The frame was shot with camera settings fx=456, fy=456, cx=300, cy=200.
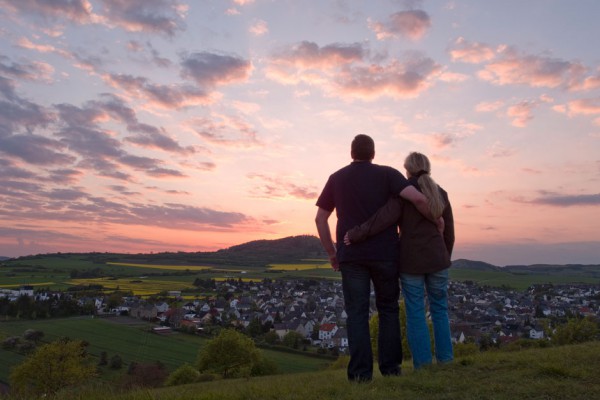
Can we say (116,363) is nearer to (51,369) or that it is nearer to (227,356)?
(51,369)

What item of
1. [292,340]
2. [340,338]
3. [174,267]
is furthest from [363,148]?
[174,267]

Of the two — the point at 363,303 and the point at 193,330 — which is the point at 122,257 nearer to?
the point at 193,330

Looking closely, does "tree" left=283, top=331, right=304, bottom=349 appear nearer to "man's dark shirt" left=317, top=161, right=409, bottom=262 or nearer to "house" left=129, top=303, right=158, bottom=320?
"house" left=129, top=303, right=158, bottom=320

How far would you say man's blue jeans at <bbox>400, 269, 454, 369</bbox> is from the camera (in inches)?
238

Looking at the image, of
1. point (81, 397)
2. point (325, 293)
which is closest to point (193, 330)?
point (325, 293)

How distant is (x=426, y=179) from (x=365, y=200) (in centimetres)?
96

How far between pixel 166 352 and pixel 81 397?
49012mm

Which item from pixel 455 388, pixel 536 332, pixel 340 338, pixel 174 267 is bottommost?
pixel 340 338

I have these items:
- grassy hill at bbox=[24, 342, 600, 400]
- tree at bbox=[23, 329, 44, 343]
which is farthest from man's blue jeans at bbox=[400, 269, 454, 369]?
tree at bbox=[23, 329, 44, 343]

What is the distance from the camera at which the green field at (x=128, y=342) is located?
45.7 m

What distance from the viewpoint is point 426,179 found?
20.2 feet

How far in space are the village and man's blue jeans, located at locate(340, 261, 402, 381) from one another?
5015cm

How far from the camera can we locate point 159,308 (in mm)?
76938

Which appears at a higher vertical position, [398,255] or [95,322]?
[398,255]
